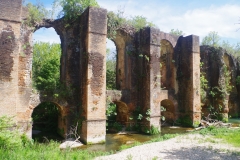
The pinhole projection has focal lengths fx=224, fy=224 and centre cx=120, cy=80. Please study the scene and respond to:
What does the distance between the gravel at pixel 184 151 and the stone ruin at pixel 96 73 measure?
3547 mm

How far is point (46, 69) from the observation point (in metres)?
17.7

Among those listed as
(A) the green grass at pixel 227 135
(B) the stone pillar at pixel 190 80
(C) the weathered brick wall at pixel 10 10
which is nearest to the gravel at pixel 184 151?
(A) the green grass at pixel 227 135

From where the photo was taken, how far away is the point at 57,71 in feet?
58.7

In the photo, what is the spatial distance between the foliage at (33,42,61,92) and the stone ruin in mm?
778

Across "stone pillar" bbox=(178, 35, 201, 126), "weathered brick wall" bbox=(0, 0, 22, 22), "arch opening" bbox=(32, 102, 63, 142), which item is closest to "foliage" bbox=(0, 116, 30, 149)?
"weathered brick wall" bbox=(0, 0, 22, 22)

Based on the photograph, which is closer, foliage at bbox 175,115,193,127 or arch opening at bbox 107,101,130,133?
arch opening at bbox 107,101,130,133

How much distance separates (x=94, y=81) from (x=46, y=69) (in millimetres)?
7471

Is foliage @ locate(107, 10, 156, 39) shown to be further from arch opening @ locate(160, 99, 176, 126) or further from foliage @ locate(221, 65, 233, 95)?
foliage @ locate(221, 65, 233, 95)

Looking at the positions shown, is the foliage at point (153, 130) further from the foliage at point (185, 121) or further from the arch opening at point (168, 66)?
the arch opening at point (168, 66)

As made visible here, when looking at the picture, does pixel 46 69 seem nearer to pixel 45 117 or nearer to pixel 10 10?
pixel 45 117

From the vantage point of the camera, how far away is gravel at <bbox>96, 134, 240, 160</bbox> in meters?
7.81

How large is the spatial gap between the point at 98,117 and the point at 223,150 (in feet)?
19.7

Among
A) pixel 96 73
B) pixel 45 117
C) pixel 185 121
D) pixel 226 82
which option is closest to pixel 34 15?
pixel 96 73

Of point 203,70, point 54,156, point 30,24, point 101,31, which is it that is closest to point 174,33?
point 203,70
